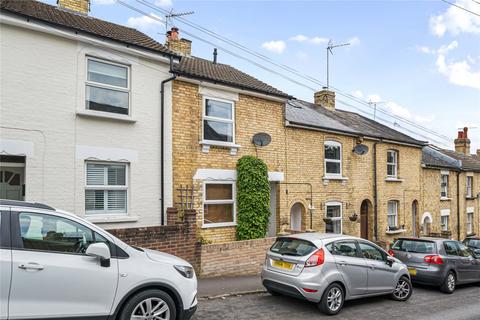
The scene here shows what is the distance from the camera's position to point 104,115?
951cm

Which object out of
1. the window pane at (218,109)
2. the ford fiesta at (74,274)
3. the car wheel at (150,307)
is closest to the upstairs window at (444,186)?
the window pane at (218,109)

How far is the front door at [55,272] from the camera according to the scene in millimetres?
4277

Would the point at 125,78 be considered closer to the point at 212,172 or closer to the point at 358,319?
the point at 212,172

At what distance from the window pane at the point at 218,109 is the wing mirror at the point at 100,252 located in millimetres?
7589

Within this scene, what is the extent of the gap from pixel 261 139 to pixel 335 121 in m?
6.62

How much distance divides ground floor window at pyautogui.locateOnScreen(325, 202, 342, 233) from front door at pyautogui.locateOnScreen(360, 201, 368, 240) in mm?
2311

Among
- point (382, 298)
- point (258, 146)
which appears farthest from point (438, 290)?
point (258, 146)

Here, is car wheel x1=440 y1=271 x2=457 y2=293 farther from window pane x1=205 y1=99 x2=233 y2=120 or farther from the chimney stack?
the chimney stack

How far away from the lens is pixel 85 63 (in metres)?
9.39

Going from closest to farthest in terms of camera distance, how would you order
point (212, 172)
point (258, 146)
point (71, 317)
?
1. point (71, 317)
2. point (212, 172)
3. point (258, 146)

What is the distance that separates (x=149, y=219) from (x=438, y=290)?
332 inches

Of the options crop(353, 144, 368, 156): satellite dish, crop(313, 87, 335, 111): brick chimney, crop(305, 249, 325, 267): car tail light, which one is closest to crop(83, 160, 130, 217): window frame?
crop(305, 249, 325, 267): car tail light

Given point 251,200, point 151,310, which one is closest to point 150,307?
point 151,310

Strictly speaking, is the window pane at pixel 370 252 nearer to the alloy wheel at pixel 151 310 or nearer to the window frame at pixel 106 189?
the alloy wheel at pixel 151 310
